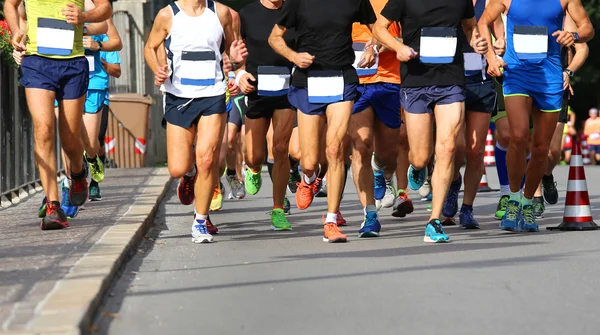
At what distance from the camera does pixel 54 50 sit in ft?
35.9

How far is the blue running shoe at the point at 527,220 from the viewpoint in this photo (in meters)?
11.4

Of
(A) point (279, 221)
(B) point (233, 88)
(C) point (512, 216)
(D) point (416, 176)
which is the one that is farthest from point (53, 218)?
(C) point (512, 216)

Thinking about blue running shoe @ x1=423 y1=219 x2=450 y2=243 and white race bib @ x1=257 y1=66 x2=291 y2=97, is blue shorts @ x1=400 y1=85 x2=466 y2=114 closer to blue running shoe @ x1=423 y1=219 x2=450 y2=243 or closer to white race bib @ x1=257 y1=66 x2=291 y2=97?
blue running shoe @ x1=423 y1=219 x2=450 y2=243

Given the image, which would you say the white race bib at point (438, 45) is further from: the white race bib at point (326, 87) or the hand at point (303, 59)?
the hand at point (303, 59)

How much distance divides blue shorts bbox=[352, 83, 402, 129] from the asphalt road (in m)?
0.90

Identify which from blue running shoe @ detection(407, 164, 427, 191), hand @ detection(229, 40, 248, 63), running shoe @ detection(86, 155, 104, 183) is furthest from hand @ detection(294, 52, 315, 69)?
running shoe @ detection(86, 155, 104, 183)

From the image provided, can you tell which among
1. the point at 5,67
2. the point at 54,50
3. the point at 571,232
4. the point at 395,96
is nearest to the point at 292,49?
the point at 395,96

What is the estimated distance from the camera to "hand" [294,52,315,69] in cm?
1053

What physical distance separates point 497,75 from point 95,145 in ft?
14.0

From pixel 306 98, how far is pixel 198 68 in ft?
2.68

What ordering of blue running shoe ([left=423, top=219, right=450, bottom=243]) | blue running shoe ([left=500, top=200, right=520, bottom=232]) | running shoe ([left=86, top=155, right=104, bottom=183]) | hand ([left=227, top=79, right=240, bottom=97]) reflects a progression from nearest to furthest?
blue running shoe ([left=423, top=219, right=450, bottom=243])
blue running shoe ([left=500, top=200, right=520, bottom=232])
hand ([left=227, top=79, right=240, bottom=97])
running shoe ([left=86, top=155, right=104, bottom=183])

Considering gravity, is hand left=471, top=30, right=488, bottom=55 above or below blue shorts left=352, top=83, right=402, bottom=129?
above

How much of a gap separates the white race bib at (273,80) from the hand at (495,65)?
5.80ft

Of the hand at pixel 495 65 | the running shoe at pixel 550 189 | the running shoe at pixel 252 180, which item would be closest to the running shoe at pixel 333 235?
the hand at pixel 495 65
